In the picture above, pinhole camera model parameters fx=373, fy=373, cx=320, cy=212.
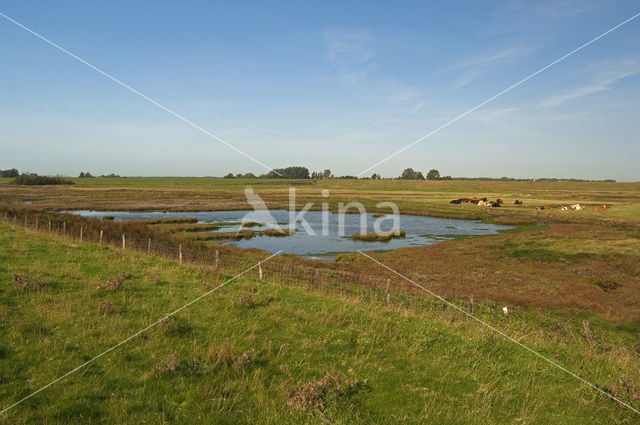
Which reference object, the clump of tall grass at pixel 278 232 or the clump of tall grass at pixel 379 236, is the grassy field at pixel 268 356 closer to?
the clump of tall grass at pixel 379 236

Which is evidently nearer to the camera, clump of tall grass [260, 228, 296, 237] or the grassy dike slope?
the grassy dike slope

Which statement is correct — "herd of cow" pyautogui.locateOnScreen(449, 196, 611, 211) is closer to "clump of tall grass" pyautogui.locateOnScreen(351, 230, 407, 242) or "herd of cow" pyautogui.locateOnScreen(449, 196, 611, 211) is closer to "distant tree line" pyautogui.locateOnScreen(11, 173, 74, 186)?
"clump of tall grass" pyautogui.locateOnScreen(351, 230, 407, 242)

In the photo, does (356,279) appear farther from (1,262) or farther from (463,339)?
(1,262)

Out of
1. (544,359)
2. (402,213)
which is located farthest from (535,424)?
(402,213)

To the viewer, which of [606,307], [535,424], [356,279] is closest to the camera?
[535,424]

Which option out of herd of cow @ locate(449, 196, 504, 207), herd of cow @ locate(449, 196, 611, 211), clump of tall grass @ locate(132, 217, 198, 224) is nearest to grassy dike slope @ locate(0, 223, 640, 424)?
clump of tall grass @ locate(132, 217, 198, 224)

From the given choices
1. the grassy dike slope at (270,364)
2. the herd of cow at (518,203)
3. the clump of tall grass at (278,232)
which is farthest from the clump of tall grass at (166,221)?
the herd of cow at (518,203)

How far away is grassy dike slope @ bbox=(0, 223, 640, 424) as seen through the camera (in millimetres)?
5914

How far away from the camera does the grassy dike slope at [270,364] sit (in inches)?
233

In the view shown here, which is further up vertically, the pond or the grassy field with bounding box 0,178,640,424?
the grassy field with bounding box 0,178,640,424

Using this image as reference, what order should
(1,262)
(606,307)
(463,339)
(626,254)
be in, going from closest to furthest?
1. (463,339)
2. (1,262)
3. (606,307)
4. (626,254)

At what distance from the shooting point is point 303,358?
794 cm

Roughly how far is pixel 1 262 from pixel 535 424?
1887cm

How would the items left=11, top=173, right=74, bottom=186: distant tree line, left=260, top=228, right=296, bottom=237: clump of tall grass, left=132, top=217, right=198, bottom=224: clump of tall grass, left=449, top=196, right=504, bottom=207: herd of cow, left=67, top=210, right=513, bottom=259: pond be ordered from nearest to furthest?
left=67, top=210, right=513, bottom=259: pond → left=260, top=228, right=296, bottom=237: clump of tall grass → left=132, top=217, right=198, bottom=224: clump of tall grass → left=449, top=196, right=504, bottom=207: herd of cow → left=11, top=173, right=74, bottom=186: distant tree line
